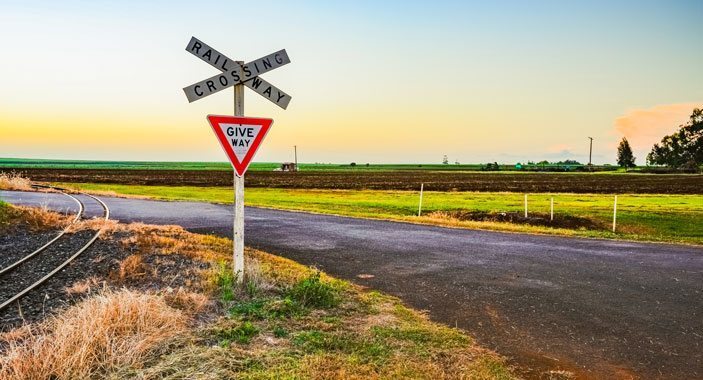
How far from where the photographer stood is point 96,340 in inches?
202

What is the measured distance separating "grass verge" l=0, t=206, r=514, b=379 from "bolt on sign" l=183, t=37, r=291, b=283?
3.37 ft

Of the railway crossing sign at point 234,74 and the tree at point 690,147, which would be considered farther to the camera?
the tree at point 690,147

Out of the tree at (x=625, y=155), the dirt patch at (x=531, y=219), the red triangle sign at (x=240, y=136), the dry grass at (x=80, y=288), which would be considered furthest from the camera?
the tree at (x=625, y=155)

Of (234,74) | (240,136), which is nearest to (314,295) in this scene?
(240,136)

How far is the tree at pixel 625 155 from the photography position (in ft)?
612

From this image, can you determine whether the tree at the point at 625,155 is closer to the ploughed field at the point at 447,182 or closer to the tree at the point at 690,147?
the tree at the point at 690,147

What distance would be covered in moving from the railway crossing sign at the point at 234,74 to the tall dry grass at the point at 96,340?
295 centimetres

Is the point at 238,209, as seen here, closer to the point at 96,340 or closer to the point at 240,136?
the point at 240,136

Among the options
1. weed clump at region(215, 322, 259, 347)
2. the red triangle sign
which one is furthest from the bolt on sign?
weed clump at region(215, 322, 259, 347)

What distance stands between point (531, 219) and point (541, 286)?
17.0 meters

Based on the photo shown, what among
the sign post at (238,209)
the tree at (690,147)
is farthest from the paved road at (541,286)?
the tree at (690,147)

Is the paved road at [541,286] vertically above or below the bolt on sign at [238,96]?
below

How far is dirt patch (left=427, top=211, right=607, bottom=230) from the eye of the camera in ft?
80.6

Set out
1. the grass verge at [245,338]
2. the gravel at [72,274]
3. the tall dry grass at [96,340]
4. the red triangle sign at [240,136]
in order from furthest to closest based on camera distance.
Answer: the gravel at [72,274], the red triangle sign at [240,136], the grass verge at [245,338], the tall dry grass at [96,340]
